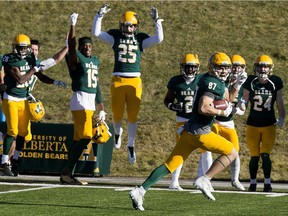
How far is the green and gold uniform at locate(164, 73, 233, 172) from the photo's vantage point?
41.0 ft

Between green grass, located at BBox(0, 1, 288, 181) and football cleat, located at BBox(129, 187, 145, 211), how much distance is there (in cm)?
1152

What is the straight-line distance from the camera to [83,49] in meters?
15.8

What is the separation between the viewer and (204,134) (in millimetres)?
12578

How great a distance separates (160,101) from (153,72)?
5.90 ft

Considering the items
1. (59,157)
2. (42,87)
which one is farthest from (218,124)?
(42,87)

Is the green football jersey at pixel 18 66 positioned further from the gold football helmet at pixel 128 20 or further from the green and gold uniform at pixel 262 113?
the green and gold uniform at pixel 262 113

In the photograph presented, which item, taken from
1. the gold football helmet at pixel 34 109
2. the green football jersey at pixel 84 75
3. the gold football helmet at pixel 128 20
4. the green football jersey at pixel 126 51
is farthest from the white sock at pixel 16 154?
the gold football helmet at pixel 128 20

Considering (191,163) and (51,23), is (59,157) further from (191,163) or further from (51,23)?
(51,23)

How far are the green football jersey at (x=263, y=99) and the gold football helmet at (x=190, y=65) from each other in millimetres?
1006

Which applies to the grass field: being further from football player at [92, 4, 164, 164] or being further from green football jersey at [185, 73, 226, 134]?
football player at [92, 4, 164, 164]

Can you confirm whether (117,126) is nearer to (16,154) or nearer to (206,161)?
(206,161)

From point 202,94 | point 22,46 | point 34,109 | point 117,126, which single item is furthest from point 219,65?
point 34,109

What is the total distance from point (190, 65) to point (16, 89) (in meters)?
A: 2.80

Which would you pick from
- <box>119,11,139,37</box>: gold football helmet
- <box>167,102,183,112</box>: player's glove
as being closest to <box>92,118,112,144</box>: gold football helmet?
<box>119,11,139,37</box>: gold football helmet
